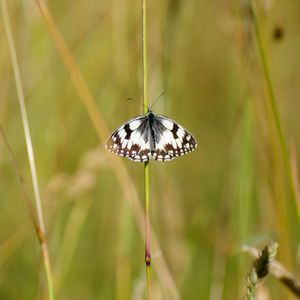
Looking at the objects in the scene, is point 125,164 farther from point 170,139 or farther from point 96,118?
point 170,139

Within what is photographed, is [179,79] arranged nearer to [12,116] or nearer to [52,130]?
[52,130]

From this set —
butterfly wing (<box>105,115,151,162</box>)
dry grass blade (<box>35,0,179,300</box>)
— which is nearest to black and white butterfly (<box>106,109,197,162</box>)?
butterfly wing (<box>105,115,151,162</box>)

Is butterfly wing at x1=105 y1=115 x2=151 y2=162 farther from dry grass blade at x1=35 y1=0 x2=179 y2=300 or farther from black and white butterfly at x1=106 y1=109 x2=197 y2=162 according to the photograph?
dry grass blade at x1=35 y1=0 x2=179 y2=300

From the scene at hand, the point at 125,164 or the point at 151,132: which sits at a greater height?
the point at 125,164

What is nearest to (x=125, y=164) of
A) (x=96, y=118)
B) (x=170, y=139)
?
(x=96, y=118)

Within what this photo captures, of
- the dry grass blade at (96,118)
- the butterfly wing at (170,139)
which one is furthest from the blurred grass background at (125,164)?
the butterfly wing at (170,139)

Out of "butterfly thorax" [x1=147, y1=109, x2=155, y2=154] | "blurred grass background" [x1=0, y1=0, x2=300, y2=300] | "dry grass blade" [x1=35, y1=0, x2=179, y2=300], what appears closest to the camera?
"butterfly thorax" [x1=147, y1=109, x2=155, y2=154]
